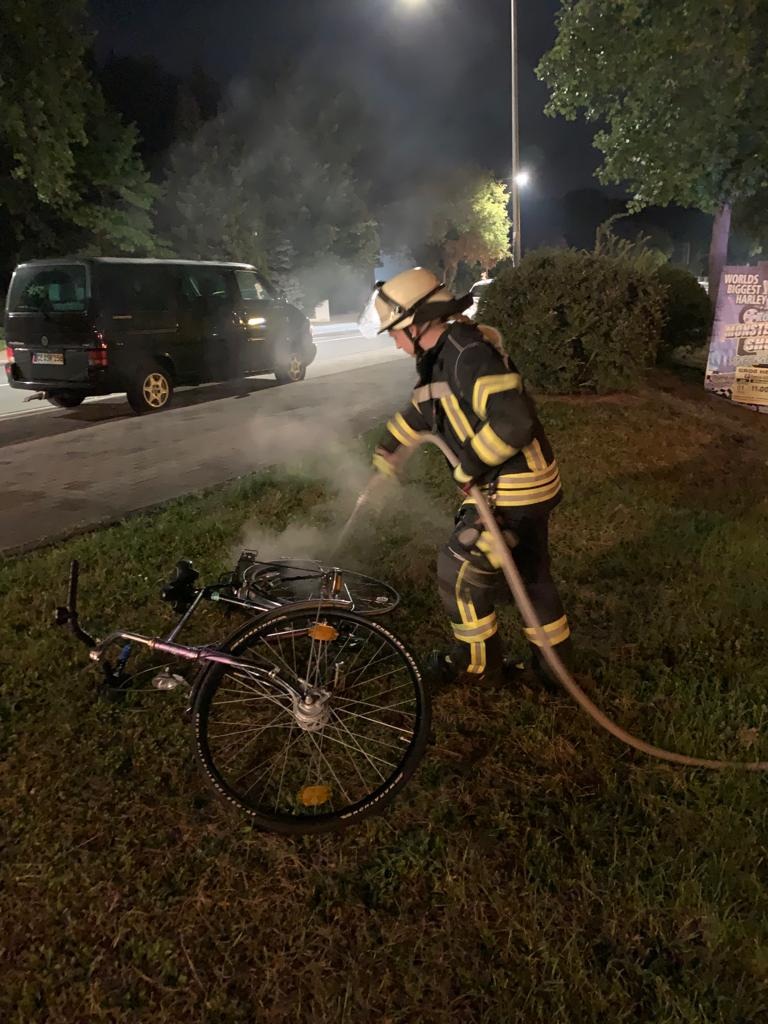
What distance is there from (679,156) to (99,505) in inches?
437

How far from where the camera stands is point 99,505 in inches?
→ 245

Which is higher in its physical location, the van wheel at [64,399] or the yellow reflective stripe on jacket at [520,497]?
the yellow reflective stripe on jacket at [520,497]

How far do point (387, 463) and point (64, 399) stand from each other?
9296 millimetres

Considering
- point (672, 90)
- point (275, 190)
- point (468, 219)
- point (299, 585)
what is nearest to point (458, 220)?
point (468, 219)

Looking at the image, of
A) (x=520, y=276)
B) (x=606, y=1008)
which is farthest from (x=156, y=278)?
(x=606, y=1008)

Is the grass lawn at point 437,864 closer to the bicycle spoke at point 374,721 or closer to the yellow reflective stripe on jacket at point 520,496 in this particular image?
the bicycle spoke at point 374,721

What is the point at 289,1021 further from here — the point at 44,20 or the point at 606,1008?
the point at 44,20

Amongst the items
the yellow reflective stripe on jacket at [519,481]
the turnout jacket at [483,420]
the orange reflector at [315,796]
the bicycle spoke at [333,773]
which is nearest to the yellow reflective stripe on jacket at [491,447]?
the turnout jacket at [483,420]

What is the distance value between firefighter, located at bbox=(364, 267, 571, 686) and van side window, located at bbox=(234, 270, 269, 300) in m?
9.53

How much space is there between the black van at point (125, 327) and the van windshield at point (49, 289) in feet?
0.04

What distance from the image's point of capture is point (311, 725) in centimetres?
269

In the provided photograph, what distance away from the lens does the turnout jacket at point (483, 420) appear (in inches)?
107

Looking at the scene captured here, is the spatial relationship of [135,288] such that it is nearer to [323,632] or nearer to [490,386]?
[490,386]

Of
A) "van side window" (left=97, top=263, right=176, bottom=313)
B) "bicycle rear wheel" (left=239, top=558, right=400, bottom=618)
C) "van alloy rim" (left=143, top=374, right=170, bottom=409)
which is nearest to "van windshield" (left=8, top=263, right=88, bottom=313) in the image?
"van side window" (left=97, top=263, right=176, bottom=313)
